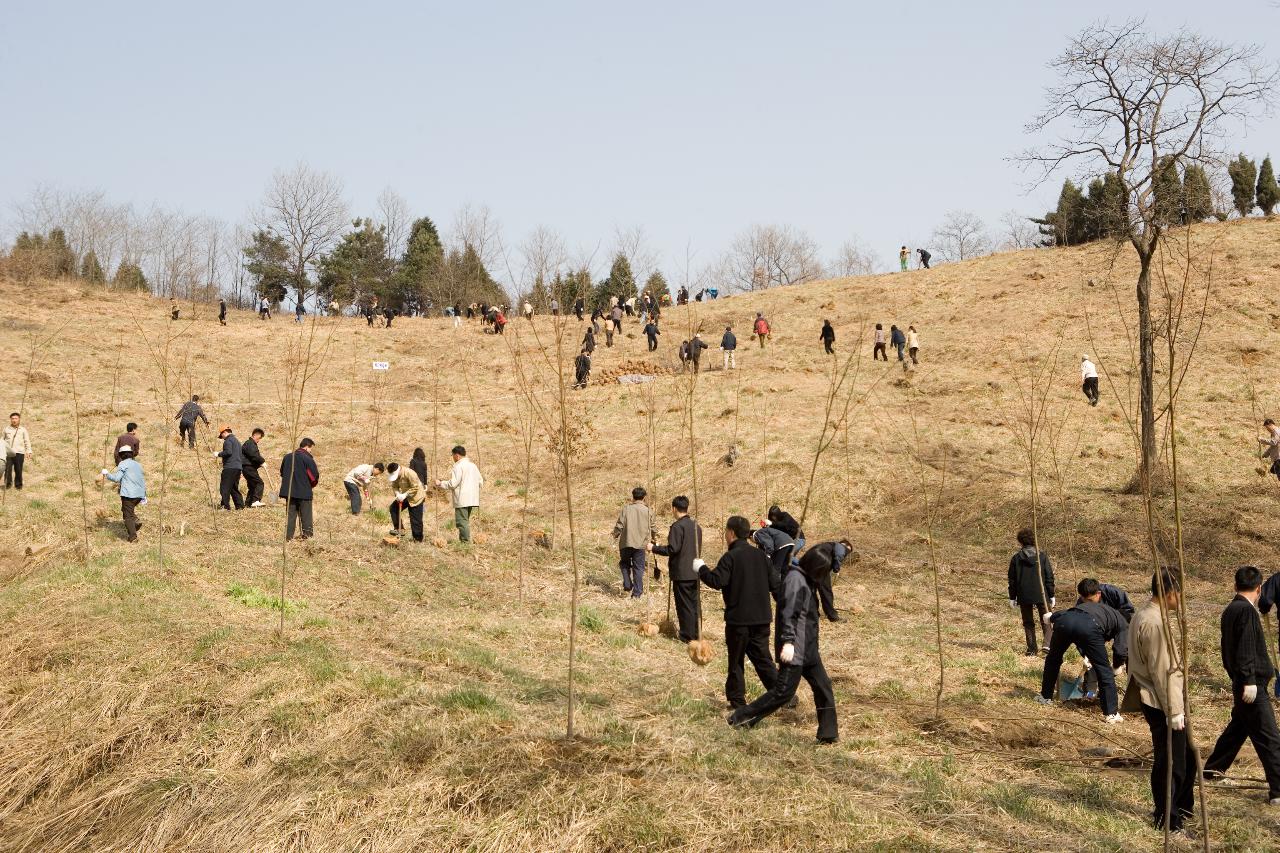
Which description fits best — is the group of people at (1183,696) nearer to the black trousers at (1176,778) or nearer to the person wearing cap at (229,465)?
the black trousers at (1176,778)

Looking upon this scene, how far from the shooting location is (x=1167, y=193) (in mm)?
18703

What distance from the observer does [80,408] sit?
2897cm

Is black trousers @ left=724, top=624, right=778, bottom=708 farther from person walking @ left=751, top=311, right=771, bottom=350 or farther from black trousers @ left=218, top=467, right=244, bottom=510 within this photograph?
person walking @ left=751, top=311, right=771, bottom=350

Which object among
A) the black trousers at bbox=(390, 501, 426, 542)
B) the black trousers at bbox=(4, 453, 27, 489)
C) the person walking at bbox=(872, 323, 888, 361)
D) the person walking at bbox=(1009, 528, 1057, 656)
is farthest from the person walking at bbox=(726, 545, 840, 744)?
the person walking at bbox=(872, 323, 888, 361)

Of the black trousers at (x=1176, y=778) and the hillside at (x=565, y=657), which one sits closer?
the black trousers at (x=1176, y=778)

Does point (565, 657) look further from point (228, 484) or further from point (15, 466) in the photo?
point (15, 466)

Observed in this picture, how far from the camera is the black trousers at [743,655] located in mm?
8312

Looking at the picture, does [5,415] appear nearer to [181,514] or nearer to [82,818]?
[181,514]

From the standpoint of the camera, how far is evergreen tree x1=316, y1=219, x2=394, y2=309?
61.3 m

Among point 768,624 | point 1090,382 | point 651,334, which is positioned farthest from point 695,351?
point 768,624

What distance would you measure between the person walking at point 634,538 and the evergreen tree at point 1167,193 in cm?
1100

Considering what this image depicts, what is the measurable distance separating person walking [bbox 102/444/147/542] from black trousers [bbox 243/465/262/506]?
3067 millimetres

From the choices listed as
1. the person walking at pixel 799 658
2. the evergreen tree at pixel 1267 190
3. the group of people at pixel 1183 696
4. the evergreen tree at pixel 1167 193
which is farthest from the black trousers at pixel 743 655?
the evergreen tree at pixel 1267 190

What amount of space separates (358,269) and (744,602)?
58.7 metres
